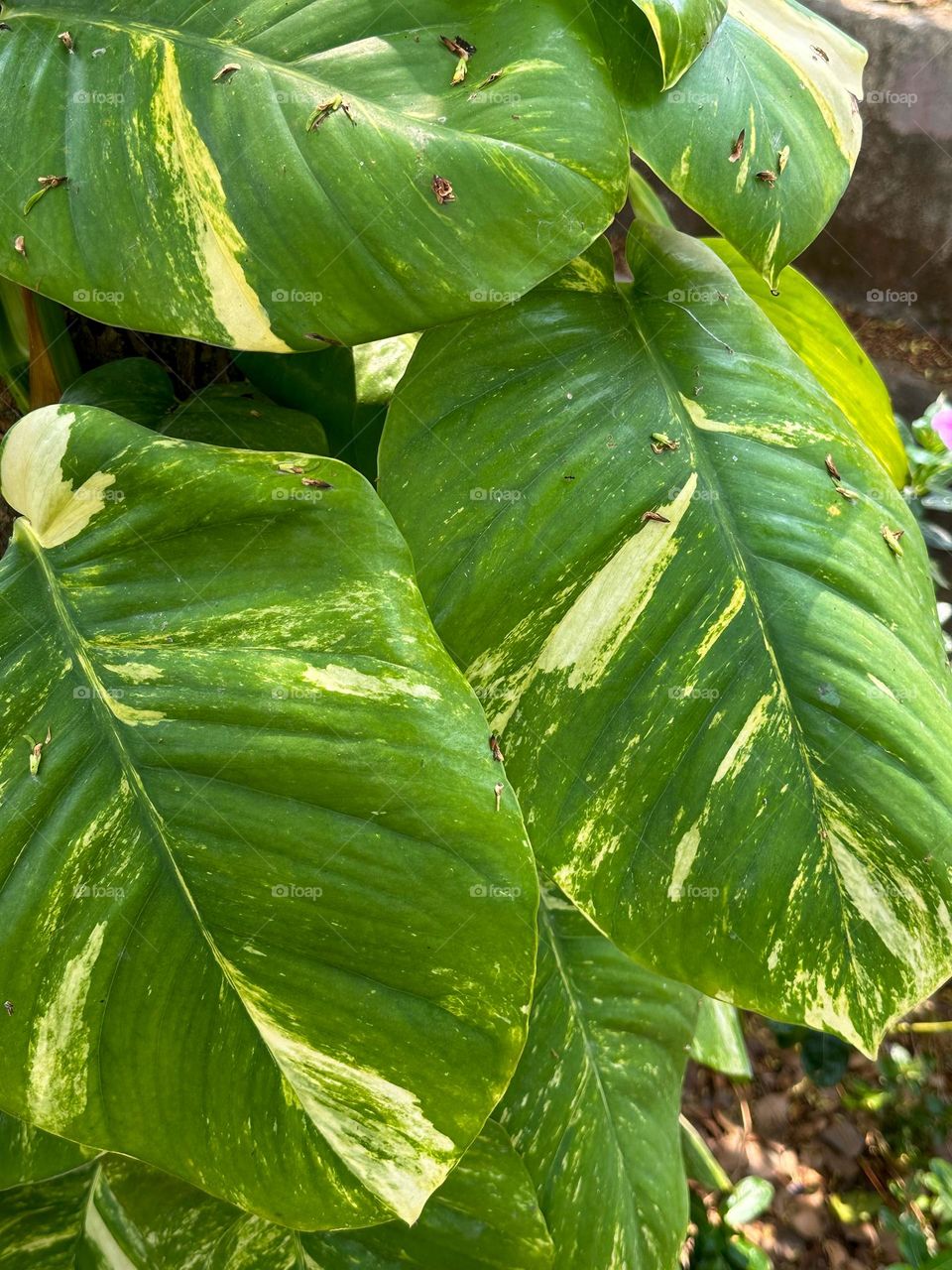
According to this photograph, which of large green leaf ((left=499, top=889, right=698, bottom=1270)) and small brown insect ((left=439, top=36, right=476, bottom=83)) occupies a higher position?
small brown insect ((left=439, top=36, right=476, bottom=83))

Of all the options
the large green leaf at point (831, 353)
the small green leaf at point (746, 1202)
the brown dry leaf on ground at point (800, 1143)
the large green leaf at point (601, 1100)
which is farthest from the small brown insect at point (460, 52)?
the brown dry leaf on ground at point (800, 1143)

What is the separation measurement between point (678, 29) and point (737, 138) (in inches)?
2.9

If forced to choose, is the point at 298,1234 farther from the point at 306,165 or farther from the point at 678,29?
the point at 678,29

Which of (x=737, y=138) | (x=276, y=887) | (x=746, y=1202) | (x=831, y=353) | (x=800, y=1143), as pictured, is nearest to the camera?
(x=276, y=887)

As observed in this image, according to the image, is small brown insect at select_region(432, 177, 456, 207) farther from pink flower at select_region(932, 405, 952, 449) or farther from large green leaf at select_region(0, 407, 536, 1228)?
pink flower at select_region(932, 405, 952, 449)

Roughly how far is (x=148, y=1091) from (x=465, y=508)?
364mm

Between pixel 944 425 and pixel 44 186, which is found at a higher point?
pixel 44 186

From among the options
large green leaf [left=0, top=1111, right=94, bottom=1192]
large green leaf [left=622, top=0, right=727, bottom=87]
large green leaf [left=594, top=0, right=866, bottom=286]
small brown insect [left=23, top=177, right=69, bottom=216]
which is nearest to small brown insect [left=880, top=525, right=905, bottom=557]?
large green leaf [left=594, top=0, right=866, bottom=286]

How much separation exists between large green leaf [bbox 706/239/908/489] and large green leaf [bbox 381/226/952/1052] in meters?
0.29

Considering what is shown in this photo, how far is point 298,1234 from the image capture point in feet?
2.26

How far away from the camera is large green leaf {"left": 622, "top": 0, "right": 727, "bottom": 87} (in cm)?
54

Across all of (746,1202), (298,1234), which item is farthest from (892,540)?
(746,1202)

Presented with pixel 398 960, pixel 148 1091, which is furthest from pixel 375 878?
pixel 148 1091

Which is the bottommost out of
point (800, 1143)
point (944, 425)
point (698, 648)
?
point (800, 1143)
